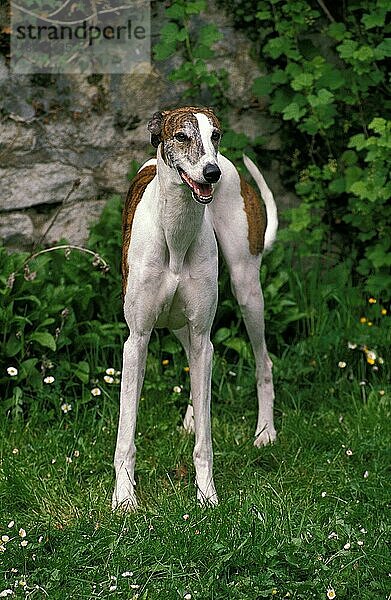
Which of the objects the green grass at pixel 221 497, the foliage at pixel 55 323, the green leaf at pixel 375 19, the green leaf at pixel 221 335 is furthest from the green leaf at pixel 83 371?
the green leaf at pixel 375 19

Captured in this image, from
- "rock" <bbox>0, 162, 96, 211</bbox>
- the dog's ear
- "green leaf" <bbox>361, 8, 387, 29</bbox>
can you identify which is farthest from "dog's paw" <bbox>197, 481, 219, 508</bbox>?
"green leaf" <bbox>361, 8, 387, 29</bbox>

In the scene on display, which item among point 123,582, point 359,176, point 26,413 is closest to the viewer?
point 123,582

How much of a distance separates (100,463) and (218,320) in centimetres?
144

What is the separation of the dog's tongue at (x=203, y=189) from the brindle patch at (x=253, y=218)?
3.29ft

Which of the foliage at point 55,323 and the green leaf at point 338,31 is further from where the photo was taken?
the green leaf at point 338,31

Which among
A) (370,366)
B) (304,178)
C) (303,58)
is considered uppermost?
(303,58)

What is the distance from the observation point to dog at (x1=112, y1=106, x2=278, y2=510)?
347cm

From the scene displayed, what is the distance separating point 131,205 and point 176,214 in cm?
54

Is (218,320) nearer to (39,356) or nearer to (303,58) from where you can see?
(39,356)

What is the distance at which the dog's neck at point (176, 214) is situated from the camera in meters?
3.62

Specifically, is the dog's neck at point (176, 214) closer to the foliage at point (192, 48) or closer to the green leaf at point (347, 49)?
the foliage at point (192, 48)

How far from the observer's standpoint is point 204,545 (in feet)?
11.1

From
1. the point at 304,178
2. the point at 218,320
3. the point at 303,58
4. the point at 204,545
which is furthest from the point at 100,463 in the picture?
the point at 303,58

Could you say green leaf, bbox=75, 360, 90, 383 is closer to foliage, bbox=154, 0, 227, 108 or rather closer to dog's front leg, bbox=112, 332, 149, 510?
dog's front leg, bbox=112, 332, 149, 510
